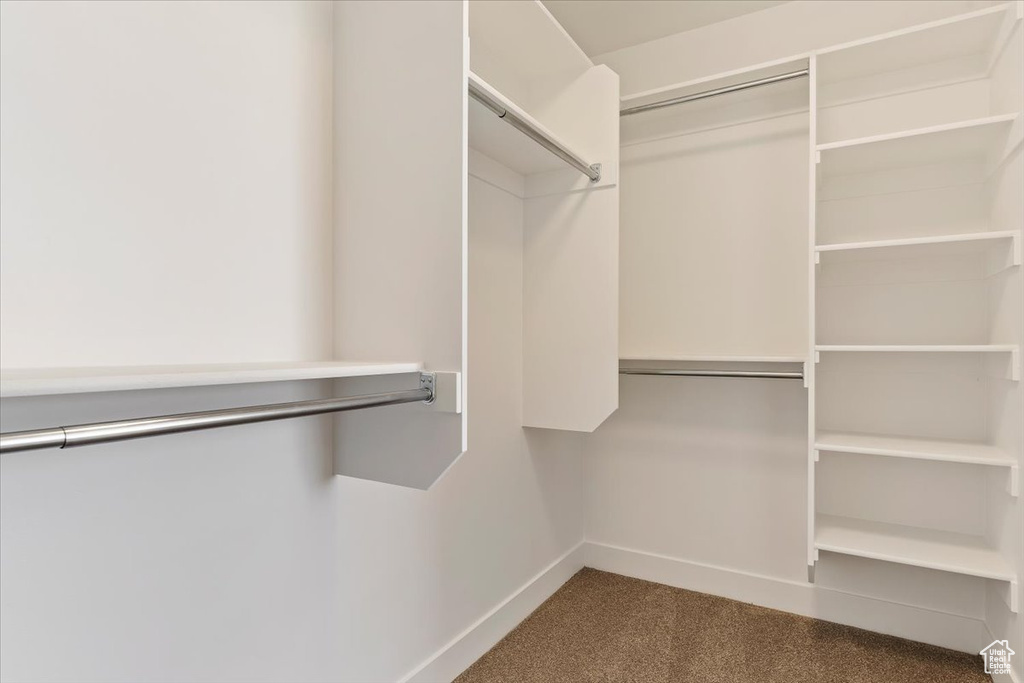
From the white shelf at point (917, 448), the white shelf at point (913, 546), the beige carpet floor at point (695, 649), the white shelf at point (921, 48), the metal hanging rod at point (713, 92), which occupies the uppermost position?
the white shelf at point (921, 48)

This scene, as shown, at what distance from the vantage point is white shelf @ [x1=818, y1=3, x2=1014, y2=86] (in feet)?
5.48

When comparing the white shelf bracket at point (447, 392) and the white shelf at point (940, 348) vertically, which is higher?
the white shelf at point (940, 348)

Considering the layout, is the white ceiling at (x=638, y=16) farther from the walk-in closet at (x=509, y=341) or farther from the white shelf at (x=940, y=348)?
the white shelf at (x=940, y=348)

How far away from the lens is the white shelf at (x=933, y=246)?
1.58m

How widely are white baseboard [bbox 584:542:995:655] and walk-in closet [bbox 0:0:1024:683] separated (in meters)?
0.01

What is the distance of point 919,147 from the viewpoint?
5.86 ft

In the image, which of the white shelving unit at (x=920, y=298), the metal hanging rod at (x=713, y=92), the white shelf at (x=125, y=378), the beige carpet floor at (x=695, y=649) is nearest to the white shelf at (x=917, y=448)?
the white shelving unit at (x=920, y=298)

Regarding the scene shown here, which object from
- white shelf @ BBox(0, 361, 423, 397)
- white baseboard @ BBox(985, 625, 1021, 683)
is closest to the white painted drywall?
white shelf @ BBox(0, 361, 423, 397)

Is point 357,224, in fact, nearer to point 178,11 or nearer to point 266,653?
point 178,11

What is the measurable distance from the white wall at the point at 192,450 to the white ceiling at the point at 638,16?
1.31 meters

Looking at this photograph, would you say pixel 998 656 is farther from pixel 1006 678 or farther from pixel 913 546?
pixel 913 546

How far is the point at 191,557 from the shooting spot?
3.40 feet

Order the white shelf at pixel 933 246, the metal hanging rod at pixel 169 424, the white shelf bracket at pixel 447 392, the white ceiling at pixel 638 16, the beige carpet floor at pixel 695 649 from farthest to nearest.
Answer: the white ceiling at pixel 638 16 → the beige carpet floor at pixel 695 649 → the white shelf at pixel 933 246 → the white shelf bracket at pixel 447 392 → the metal hanging rod at pixel 169 424

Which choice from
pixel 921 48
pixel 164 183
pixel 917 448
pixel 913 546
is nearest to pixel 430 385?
pixel 164 183
